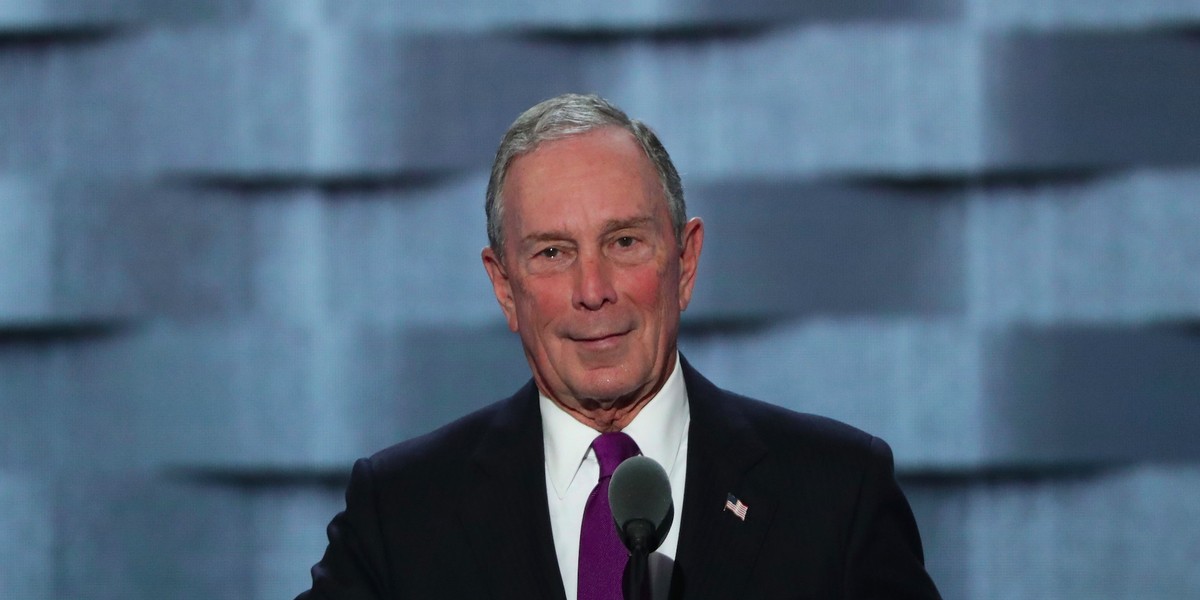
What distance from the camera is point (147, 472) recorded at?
2799 mm

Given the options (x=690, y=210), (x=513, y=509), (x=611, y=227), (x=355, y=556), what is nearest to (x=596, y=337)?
(x=611, y=227)

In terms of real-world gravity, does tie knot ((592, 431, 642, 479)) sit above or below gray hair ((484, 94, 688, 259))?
below

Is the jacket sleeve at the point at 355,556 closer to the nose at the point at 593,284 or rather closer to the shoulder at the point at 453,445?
the shoulder at the point at 453,445

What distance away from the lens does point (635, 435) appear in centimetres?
192

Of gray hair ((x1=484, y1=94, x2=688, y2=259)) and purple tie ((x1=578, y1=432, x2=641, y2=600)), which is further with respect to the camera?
gray hair ((x1=484, y1=94, x2=688, y2=259))

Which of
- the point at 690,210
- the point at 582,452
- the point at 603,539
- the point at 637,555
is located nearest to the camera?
the point at 637,555

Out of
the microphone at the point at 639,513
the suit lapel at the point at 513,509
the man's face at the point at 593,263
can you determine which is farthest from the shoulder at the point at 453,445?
the microphone at the point at 639,513

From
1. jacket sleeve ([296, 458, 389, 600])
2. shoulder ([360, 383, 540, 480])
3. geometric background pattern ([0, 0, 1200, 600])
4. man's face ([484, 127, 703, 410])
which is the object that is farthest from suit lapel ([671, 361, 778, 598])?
geometric background pattern ([0, 0, 1200, 600])

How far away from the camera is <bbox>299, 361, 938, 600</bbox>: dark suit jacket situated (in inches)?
70.4

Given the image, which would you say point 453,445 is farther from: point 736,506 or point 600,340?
point 736,506

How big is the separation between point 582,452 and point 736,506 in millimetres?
229

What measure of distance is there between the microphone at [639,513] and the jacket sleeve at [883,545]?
0.54 meters

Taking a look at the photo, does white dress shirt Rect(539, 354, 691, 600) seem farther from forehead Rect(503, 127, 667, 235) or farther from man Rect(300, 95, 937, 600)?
forehead Rect(503, 127, 667, 235)

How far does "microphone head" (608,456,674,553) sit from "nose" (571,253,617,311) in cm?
50
